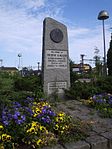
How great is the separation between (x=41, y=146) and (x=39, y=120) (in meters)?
0.70

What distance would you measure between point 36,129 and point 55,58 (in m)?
5.14

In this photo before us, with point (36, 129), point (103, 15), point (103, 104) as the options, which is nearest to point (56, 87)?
point (103, 104)

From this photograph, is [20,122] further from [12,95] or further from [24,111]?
[12,95]

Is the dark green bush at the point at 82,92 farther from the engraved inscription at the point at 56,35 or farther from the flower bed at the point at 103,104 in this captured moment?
the engraved inscription at the point at 56,35

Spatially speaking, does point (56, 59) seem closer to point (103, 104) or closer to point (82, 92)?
point (82, 92)

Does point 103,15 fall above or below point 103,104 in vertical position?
above

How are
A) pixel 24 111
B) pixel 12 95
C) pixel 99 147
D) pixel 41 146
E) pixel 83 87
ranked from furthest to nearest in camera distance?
pixel 83 87 < pixel 12 95 < pixel 24 111 < pixel 99 147 < pixel 41 146

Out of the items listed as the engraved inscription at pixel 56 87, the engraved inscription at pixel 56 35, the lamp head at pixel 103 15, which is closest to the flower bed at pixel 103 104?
the engraved inscription at pixel 56 87

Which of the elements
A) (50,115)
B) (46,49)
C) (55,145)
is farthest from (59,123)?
(46,49)

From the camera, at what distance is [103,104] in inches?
260

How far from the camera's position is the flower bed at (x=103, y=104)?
19.7 ft

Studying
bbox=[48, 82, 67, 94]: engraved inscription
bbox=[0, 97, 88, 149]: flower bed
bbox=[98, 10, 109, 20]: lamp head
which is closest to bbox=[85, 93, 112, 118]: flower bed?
bbox=[0, 97, 88, 149]: flower bed

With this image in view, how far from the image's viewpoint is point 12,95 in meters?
6.66

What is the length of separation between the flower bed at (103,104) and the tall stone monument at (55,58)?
204cm
